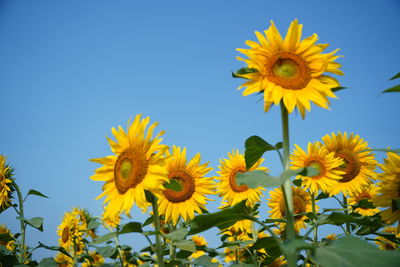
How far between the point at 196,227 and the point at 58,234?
6.37m

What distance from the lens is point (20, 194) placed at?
4.32 metres

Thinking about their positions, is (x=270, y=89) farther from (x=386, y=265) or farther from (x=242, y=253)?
(x=242, y=253)

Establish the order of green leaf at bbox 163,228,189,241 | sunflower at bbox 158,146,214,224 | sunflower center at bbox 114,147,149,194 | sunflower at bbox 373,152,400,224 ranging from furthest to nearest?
sunflower at bbox 158,146,214,224, sunflower at bbox 373,152,400,224, sunflower center at bbox 114,147,149,194, green leaf at bbox 163,228,189,241

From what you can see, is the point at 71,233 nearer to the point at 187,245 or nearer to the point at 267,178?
the point at 187,245

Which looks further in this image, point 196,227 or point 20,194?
point 20,194

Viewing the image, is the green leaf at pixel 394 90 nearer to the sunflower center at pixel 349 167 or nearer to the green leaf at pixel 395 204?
the green leaf at pixel 395 204

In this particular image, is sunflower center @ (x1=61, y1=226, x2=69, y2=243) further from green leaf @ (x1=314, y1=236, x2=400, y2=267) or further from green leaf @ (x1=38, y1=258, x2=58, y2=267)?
green leaf @ (x1=314, y1=236, x2=400, y2=267)

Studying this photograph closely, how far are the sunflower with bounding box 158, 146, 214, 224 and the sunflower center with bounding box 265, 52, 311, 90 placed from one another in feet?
5.75

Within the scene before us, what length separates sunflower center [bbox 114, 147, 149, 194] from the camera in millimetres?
2523

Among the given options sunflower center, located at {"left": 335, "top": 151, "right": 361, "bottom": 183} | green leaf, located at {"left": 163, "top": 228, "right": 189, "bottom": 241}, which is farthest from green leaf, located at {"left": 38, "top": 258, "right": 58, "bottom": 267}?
sunflower center, located at {"left": 335, "top": 151, "right": 361, "bottom": 183}

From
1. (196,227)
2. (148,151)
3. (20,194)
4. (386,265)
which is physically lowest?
(386,265)

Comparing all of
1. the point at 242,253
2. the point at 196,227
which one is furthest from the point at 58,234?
the point at 196,227

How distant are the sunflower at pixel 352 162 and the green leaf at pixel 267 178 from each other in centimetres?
301

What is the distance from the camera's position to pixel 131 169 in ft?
8.37
